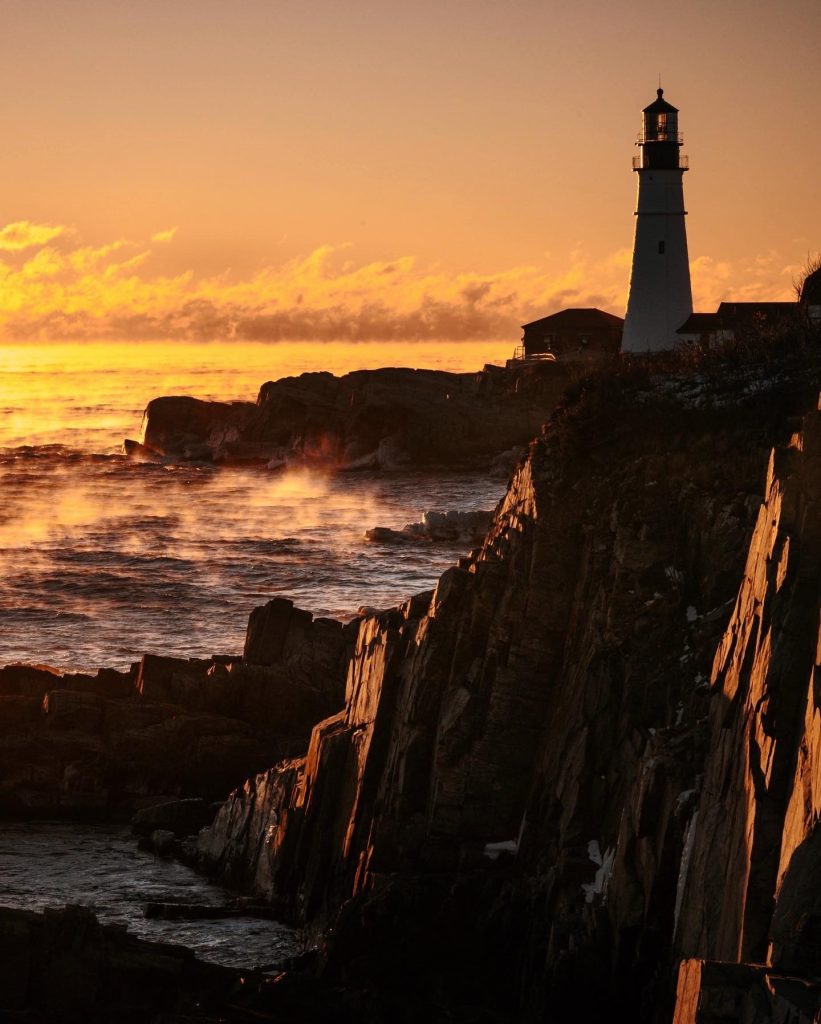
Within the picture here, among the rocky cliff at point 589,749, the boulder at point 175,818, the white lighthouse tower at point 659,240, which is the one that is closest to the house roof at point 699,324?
the white lighthouse tower at point 659,240

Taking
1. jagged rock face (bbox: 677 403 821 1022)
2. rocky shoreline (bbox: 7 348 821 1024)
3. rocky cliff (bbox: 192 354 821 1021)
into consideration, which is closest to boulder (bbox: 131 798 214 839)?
rocky shoreline (bbox: 7 348 821 1024)

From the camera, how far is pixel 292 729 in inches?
1882

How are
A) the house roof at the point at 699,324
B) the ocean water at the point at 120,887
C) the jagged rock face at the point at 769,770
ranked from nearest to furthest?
the jagged rock face at the point at 769,770
the ocean water at the point at 120,887
the house roof at the point at 699,324

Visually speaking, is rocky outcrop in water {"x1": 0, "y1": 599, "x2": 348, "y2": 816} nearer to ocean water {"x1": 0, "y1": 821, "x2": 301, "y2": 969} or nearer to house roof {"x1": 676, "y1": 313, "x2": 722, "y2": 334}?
ocean water {"x1": 0, "y1": 821, "x2": 301, "y2": 969}

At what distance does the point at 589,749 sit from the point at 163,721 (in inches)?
823

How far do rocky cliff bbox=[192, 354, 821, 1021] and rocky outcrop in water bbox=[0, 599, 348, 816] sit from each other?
200 inches

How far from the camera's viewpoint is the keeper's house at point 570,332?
14862 cm

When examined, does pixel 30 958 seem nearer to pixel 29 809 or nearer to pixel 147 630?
pixel 29 809

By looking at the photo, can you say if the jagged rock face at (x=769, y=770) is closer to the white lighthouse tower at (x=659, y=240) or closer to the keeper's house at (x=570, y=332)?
the white lighthouse tower at (x=659, y=240)

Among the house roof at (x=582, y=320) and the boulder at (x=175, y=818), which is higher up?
the house roof at (x=582, y=320)

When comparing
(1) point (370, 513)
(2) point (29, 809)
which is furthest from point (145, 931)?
(1) point (370, 513)

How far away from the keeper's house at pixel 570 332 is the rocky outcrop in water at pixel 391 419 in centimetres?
228

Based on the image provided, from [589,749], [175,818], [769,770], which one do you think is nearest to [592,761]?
[589,749]

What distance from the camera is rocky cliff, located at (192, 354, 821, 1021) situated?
2233cm
